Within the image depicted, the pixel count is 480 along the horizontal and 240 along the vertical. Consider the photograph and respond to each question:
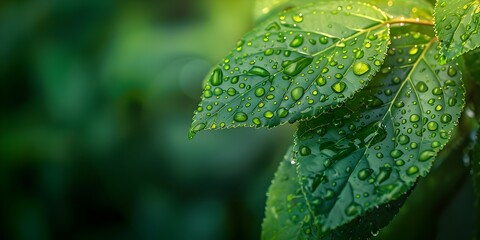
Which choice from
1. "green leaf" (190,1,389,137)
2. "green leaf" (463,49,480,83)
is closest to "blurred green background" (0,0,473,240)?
"green leaf" (463,49,480,83)

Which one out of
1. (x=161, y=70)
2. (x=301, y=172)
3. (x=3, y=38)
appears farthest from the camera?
(x=3, y=38)

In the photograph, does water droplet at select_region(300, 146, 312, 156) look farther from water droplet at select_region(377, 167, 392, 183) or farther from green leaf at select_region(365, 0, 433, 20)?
green leaf at select_region(365, 0, 433, 20)

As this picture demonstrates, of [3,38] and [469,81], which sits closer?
[469,81]

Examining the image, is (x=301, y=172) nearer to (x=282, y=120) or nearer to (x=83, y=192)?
(x=282, y=120)

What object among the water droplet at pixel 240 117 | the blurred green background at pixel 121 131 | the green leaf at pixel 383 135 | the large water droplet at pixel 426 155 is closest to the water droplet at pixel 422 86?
the green leaf at pixel 383 135

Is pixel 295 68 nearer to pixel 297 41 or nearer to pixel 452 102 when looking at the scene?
pixel 297 41

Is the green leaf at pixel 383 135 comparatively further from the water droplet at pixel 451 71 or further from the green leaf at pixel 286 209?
the green leaf at pixel 286 209

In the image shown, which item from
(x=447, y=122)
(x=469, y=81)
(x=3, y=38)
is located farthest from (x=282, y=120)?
(x=3, y=38)
